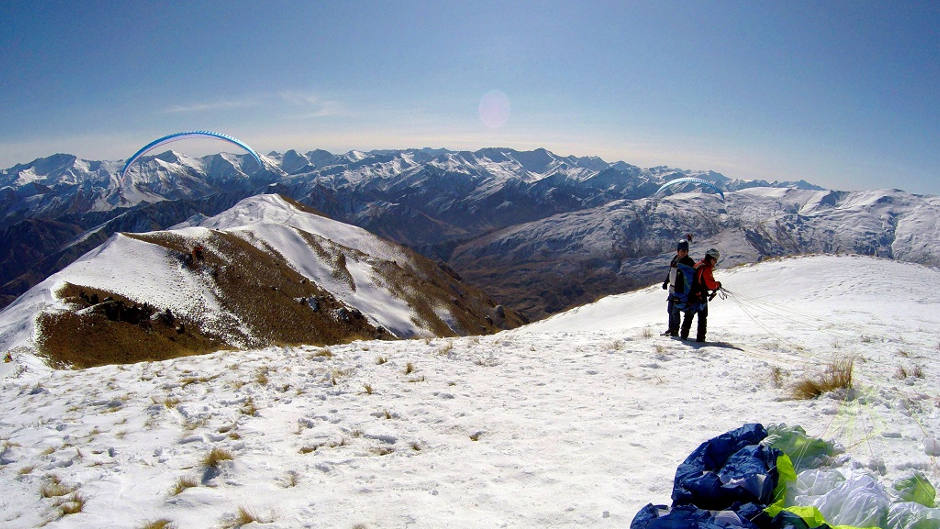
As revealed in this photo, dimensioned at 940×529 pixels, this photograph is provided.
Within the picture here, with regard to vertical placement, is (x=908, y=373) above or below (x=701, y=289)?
below

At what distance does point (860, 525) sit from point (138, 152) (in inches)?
3501

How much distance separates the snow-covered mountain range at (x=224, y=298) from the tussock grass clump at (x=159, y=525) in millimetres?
29987

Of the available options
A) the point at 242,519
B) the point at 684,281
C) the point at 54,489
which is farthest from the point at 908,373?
the point at 54,489

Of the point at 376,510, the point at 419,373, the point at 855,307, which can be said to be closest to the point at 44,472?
the point at 376,510

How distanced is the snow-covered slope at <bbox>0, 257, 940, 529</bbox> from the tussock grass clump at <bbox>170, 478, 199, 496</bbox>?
0.13ft

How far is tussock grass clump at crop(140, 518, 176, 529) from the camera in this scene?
5.29 metres

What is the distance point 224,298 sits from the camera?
5056 centimetres

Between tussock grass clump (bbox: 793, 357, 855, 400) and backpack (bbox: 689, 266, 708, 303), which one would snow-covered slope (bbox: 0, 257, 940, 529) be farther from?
backpack (bbox: 689, 266, 708, 303)

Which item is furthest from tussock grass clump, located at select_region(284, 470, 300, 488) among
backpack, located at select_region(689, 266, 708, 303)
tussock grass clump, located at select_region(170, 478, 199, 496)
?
backpack, located at select_region(689, 266, 708, 303)

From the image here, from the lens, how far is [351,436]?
25.3 feet

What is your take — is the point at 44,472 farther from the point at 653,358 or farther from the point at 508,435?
the point at 653,358

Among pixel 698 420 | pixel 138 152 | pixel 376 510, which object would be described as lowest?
pixel 376 510

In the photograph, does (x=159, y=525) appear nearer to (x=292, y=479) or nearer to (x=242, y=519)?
(x=242, y=519)

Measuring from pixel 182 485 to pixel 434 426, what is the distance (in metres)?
3.91
